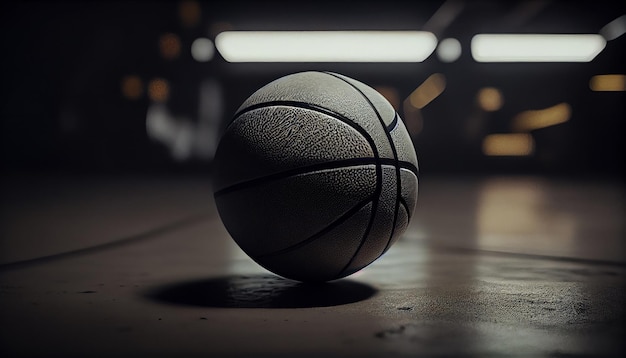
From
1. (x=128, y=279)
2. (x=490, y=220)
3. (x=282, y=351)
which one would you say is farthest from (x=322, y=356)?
(x=490, y=220)

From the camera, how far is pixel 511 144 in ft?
53.4

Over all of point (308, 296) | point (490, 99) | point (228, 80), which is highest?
point (228, 80)

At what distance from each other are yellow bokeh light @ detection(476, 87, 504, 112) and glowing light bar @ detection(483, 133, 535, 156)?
70 cm

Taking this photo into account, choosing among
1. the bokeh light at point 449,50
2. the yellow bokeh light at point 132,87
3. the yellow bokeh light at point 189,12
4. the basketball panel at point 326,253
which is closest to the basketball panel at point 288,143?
the basketball panel at point 326,253

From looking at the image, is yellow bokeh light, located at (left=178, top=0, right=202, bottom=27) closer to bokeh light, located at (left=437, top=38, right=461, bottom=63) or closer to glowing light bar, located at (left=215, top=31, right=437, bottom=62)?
glowing light bar, located at (left=215, top=31, right=437, bottom=62)

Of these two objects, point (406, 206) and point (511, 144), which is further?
point (511, 144)

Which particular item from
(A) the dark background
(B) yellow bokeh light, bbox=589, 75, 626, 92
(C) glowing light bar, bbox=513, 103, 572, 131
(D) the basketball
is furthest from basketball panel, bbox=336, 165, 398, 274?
(B) yellow bokeh light, bbox=589, 75, 626, 92

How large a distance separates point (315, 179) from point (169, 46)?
14.3 metres

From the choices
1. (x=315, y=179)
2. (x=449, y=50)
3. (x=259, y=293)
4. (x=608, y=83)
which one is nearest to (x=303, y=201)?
(x=315, y=179)

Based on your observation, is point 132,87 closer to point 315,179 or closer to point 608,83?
point 608,83

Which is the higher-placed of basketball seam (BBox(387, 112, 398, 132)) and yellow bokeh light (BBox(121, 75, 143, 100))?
yellow bokeh light (BBox(121, 75, 143, 100))

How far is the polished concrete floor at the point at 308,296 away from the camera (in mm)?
1794

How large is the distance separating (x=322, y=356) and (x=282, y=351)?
0.11 m

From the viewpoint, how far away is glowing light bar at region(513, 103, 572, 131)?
16.2 meters
